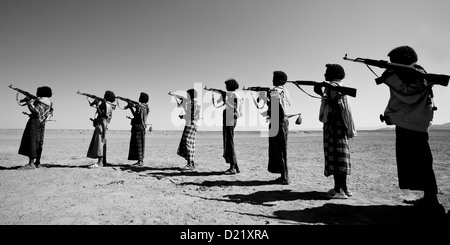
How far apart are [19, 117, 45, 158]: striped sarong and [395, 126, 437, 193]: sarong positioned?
9.51 meters

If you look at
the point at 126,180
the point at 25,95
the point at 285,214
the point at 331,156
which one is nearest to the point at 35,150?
the point at 25,95

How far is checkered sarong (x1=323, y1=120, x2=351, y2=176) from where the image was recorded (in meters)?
4.31

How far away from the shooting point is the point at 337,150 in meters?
4.39

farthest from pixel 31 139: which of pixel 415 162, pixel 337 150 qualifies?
pixel 415 162

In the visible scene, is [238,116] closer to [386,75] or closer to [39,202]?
[386,75]

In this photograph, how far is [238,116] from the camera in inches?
285

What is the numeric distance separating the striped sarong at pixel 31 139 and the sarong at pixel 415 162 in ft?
31.2

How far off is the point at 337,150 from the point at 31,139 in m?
8.79

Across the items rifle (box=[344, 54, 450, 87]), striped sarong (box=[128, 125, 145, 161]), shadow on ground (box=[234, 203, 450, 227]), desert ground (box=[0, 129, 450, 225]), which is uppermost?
rifle (box=[344, 54, 450, 87])

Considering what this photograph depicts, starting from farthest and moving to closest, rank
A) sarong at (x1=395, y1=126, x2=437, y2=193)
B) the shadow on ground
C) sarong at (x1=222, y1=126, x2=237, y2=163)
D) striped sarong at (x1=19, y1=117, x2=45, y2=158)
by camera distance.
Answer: striped sarong at (x1=19, y1=117, x2=45, y2=158) → sarong at (x1=222, y1=126, x2=237, y2=163) → sarong at (x1=395, y1=126, x2=437, y2=193) → the shadow on ground

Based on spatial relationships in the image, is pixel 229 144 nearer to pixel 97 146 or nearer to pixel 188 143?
pixel 188 143

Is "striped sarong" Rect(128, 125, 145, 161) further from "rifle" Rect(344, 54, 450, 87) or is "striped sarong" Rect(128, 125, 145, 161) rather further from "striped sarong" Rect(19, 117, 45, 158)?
"rifle" Rect(344, 54, 450, 87)

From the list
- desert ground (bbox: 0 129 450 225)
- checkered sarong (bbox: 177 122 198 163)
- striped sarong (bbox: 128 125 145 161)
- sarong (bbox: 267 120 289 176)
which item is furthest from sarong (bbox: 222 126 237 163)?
striped sarong (bbox: 128 125 145 161)
